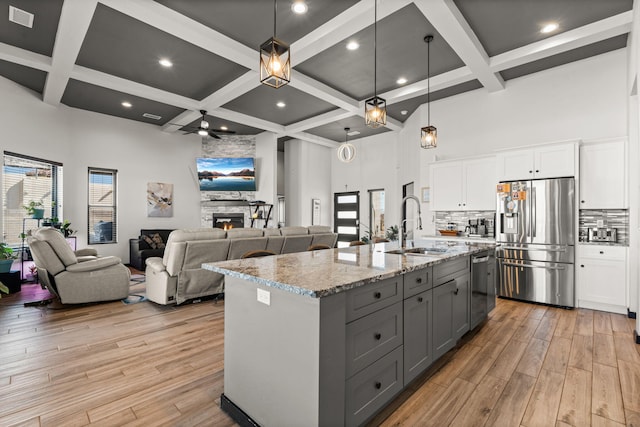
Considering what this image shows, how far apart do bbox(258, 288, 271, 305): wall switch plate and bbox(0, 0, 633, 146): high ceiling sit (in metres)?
3.26

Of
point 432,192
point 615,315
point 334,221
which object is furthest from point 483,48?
point 334,221

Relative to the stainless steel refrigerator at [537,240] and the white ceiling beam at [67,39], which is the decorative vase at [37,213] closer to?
the white ceiling beam at [67,39]

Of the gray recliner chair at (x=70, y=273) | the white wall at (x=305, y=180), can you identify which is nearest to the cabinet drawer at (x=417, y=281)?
the gray recliner chair at (x=70, y=273)

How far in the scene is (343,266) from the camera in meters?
2.04

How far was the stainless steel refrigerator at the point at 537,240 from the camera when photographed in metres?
4.14

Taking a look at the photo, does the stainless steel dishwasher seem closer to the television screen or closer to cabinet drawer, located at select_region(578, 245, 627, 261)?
cabinet drawer, located at select_region(578, 245, 627, 261)

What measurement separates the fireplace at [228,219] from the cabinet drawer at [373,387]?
7485mm

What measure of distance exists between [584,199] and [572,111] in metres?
1.35

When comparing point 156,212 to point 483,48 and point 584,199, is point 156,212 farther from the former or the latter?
point 584,199

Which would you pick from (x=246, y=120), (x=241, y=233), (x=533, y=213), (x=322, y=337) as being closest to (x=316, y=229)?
(x=241, y=233)

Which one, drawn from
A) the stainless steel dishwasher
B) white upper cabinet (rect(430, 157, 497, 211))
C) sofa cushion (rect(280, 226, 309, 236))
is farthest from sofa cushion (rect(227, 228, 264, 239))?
white upper cabinet (rect(430, 157, 497, 211))

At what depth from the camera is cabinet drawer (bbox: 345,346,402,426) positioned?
5.24ft

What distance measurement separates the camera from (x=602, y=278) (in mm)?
3998

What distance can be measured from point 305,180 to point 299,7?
586cm
